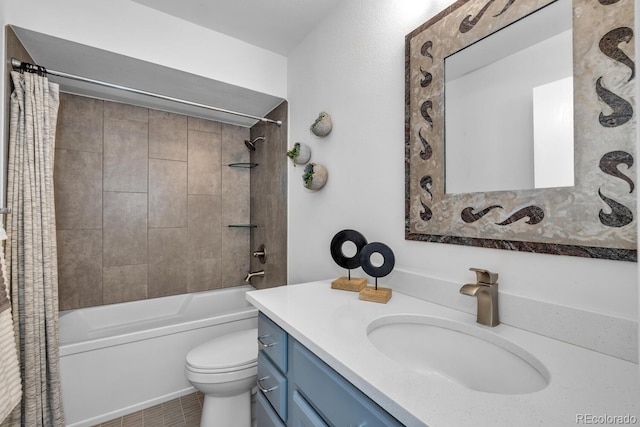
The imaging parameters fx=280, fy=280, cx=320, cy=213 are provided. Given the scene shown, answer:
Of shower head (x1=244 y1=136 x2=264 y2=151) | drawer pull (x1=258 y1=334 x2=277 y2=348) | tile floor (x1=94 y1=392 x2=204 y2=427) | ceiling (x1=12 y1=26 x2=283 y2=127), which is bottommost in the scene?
tile floor (x1=94 y1=392 x2=204 y2=427)

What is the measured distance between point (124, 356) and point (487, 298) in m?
2.08

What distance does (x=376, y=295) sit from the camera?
3.66 feet

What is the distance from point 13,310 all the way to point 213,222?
4.90ft

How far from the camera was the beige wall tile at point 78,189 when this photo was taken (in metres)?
2.11

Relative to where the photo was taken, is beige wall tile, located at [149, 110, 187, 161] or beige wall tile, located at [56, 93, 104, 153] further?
beige wall tile, located at [149, 110, 187, 161]

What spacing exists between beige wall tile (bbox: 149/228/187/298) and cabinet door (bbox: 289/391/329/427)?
2017 millimetres

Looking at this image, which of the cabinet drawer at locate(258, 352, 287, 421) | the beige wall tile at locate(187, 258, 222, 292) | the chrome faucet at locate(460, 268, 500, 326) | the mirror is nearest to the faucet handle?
the chrome faucet at locate(460, 268, 500, 326)

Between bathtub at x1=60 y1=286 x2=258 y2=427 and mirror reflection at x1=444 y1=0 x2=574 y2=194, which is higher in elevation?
mirror reflection at x1=444 y1=0 x2=574 y2=194

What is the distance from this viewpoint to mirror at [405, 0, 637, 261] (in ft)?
2.29

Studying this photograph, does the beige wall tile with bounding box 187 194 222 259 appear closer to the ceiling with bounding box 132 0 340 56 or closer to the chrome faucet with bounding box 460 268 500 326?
the ceiling with bounding box 132 0 340 56

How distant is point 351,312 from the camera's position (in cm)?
100

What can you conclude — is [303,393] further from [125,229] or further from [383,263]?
[125,229]

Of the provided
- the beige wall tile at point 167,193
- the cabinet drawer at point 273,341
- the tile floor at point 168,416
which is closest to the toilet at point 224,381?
the tile floor at point 168,416

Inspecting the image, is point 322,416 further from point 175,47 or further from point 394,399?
point 175,47
